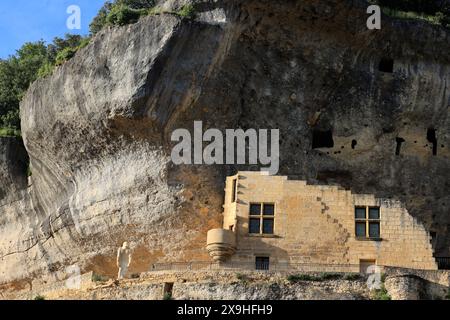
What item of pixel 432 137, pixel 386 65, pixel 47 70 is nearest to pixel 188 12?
pixel 47 70

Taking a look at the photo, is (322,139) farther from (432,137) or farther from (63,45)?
(63,45)

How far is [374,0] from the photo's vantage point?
2062 inches

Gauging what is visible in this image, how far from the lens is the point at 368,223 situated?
147 ft

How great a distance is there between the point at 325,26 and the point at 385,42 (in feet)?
9.67

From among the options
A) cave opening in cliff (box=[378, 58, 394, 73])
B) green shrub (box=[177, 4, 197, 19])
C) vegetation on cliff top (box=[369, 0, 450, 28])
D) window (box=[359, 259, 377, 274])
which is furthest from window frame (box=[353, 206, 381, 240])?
vegetation on cliff top (box=[369, 0, 450, 28])

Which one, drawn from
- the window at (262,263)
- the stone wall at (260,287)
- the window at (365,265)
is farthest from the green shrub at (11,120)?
the window at (365,265)

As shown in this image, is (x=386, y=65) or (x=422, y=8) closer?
(x=386, y=65)

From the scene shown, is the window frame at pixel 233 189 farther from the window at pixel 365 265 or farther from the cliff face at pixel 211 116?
the window at pixel 365 265

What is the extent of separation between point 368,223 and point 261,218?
406cm

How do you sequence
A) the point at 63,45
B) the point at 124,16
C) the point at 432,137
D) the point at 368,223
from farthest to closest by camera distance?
the point at 63,45 < the point at 432,137 < the point at 124,16 < the point at 368,223

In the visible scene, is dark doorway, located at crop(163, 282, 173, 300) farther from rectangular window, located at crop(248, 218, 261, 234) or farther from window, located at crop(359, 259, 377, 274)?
window, located at crop(359, 259, 377, 274)

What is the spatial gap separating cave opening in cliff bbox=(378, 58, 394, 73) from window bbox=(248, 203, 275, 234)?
33.2 ft
